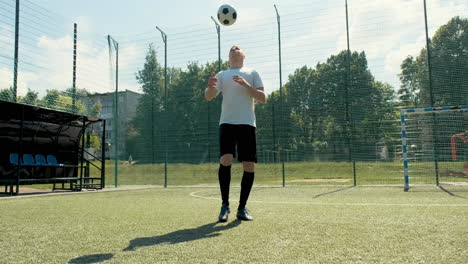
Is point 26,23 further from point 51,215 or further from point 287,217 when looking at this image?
point 287,217

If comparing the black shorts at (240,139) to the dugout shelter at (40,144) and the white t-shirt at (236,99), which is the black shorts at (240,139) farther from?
the dugout shelter at (40,144)

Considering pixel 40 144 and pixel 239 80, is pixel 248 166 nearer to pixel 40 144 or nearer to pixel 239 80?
pixel 239 80

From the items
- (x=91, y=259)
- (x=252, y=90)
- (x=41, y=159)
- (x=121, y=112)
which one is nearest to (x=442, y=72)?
(x=252, y=90)

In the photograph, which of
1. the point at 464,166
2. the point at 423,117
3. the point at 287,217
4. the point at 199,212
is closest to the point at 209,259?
the point at 287,217

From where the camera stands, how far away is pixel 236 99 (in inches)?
137

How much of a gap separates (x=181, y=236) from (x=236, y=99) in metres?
1.54

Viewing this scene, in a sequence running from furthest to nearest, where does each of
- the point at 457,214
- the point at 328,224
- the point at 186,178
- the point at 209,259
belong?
the point at 186,178, the point at 457,214, the point at 328,224, the point at 209,259

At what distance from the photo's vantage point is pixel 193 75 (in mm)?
14297

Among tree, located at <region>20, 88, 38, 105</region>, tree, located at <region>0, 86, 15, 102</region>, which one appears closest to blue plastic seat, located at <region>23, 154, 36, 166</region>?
tree, located at <region>20, 88, 38, 105</region>

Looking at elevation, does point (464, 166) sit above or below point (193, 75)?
below

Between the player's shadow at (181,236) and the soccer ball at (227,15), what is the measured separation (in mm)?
3158

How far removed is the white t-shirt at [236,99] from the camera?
3.44 meters

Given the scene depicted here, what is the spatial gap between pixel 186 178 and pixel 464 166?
8067mm

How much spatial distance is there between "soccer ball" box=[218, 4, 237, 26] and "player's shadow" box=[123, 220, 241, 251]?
10.4ft
